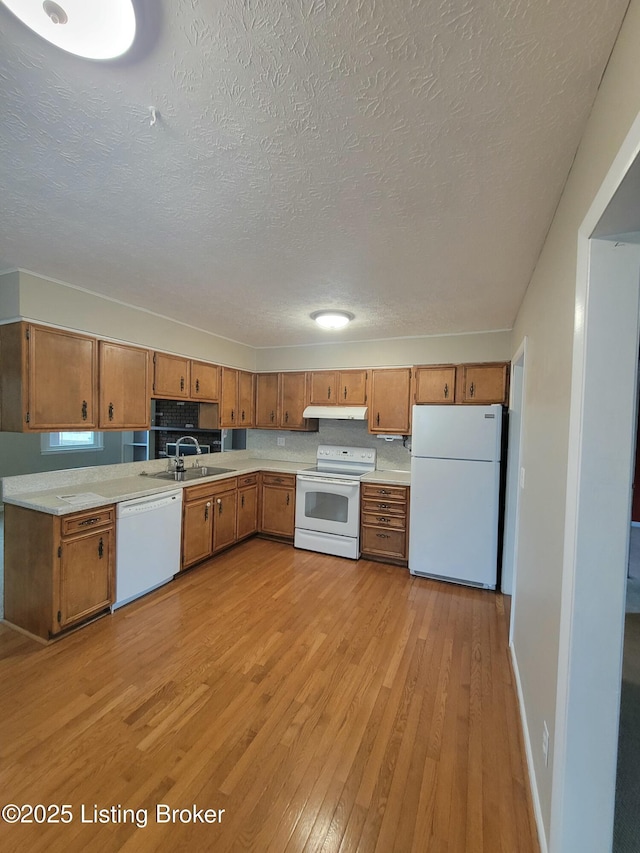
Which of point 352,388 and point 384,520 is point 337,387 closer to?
point 352,388

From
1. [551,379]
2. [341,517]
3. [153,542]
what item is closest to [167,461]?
[153,542]

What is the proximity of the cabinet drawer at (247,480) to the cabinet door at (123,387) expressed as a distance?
4.23 feet

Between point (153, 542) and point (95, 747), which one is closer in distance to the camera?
point (95, 747)

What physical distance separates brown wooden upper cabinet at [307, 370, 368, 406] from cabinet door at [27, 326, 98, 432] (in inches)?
94.6

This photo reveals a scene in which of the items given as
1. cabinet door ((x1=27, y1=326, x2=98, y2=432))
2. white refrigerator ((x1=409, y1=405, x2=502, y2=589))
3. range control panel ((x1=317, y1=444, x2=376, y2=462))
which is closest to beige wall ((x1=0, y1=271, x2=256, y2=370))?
cabinet door ((x1=27, y1=326, x2=98, y2=432))

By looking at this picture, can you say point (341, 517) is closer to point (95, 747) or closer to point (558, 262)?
point (95, 747)

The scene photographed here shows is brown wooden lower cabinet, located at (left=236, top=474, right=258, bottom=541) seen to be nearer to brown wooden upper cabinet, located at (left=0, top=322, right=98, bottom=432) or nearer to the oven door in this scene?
the oven door

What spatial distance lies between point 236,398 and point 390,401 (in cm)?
197

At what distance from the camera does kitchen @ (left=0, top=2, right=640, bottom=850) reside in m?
0.94

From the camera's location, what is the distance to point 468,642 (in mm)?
2477

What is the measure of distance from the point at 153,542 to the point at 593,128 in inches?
138

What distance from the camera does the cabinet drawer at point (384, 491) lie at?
12.2 feet

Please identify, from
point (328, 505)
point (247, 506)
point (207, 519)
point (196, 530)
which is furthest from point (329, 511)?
point (196, 530)

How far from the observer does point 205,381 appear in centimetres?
403
